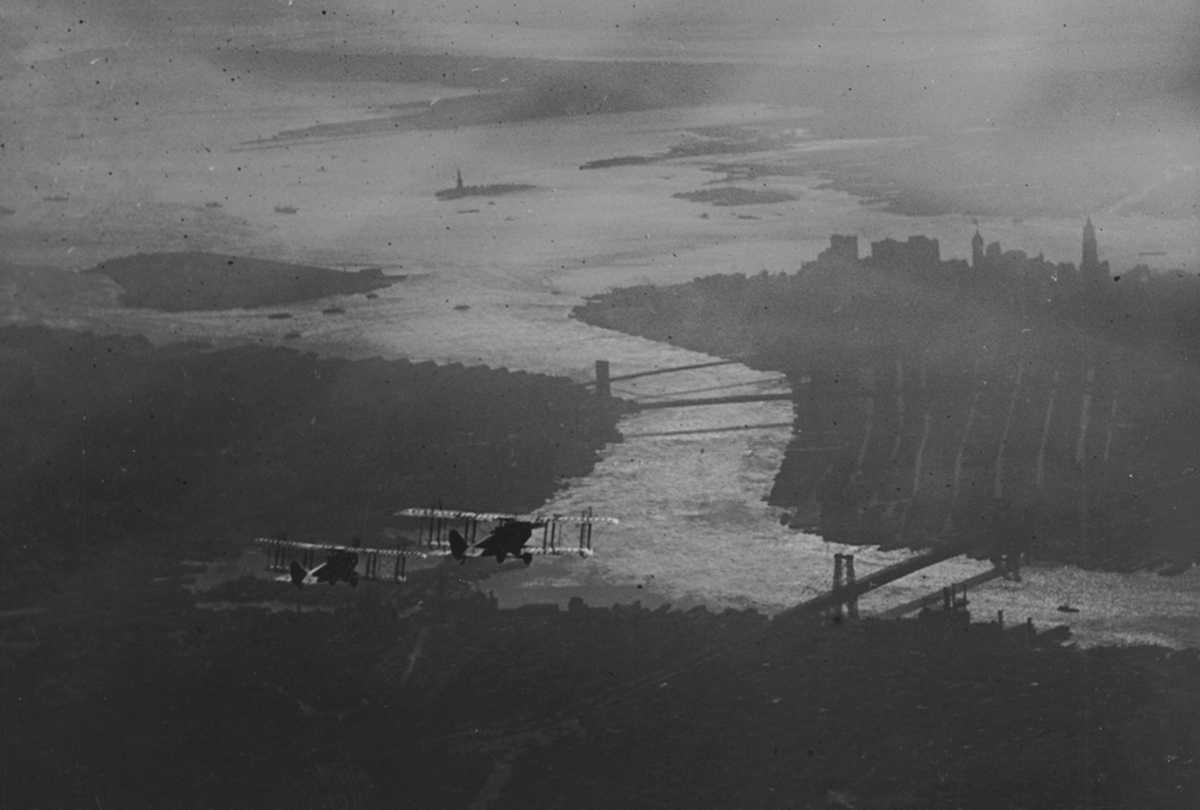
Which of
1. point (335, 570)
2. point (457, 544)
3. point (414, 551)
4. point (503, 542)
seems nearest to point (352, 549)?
point (335, 570)

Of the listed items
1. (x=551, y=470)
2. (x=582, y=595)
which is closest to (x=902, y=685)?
(x=582, y=595)

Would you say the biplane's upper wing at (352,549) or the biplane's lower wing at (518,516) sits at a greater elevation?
the biplane's lower wing at (518,516)

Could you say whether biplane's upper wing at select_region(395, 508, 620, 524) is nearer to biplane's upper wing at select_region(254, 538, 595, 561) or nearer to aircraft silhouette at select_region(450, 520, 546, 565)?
biplane's upper wing at select_region(254, 538, 595, 561)

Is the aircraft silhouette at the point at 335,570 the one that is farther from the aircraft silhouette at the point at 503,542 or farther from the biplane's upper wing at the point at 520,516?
the aircraft silhouette at the point at 503,542

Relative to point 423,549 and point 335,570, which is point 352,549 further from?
point 423,549

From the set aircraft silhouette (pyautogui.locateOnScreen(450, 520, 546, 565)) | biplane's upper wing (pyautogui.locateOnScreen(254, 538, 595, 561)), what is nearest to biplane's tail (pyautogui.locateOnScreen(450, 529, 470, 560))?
aircraft silhouette (pyautogui.locateOnScreen(450, 520, 546, 565))

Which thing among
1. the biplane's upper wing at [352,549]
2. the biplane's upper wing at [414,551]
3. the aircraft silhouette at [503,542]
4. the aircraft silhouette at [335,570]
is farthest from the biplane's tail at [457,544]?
the biplane's upper wing at [352,549]
